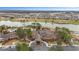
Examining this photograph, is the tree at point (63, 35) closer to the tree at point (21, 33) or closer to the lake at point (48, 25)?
the lake at point (48, 25)

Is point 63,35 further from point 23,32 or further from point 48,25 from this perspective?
point 23,32

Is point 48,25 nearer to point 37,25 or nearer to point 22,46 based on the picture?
point 37,25

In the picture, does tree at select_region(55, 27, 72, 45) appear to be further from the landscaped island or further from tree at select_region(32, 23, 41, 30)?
tree at select_region(32, 23, 41, 30)

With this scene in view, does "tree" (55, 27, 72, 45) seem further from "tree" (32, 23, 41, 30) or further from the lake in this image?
"tree" (32, 23, 41, 30)

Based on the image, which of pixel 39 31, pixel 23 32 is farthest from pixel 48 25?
pixel 23 32

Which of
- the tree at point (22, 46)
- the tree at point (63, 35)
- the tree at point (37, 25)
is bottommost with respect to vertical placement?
the tree at point (22, 46)

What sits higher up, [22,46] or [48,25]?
[48,25]

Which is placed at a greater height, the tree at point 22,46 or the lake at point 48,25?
the lake at point 48,25

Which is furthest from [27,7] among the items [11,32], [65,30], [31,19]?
[65,30]

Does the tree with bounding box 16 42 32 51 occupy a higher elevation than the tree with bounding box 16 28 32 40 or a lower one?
lower

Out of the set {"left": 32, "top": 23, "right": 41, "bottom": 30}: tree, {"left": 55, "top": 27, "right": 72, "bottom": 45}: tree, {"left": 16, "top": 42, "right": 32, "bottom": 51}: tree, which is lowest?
{"left": 16, "top": 42, "right": 32, "bottom": 51}: tree

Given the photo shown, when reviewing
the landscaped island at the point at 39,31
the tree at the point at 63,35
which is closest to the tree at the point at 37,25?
the landscaped island at the point at 39,31

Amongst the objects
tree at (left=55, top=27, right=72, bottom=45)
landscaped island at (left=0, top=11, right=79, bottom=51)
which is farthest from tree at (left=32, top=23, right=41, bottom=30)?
tree at (left=55, top=27, right=72, bottom=45)
